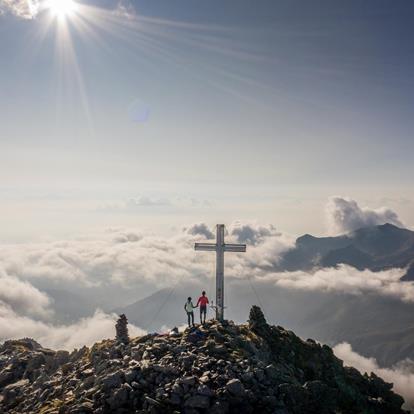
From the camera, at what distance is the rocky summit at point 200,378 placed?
2094cm

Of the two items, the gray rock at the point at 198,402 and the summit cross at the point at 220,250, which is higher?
the summit cross at the point at 220,250

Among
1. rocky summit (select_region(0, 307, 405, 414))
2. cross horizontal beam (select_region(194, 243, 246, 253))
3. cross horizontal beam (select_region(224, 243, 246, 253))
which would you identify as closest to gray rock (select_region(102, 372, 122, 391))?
rocky summit (select_region(0, 307, 405, 414))

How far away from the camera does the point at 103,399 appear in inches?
830

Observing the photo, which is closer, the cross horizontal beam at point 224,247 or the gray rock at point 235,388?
the gray rock at point 235,388

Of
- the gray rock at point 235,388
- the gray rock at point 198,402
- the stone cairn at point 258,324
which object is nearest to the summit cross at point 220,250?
the stone cairn at point 258,324

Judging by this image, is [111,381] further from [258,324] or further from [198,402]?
[258,324]

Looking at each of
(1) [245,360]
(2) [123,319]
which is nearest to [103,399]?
(1) [245,360]

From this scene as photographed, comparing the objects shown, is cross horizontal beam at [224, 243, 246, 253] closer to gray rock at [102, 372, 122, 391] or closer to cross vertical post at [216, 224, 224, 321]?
cross vertical post at [216, 224, 224, 321]

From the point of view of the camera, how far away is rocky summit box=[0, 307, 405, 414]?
20.9 m

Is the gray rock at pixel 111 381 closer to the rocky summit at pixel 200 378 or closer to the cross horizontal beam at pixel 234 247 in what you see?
the rocky summit at pixel 200 378

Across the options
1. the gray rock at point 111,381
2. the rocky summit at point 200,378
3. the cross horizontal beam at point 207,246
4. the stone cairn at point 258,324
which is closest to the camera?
the rocky summit at point 200,378

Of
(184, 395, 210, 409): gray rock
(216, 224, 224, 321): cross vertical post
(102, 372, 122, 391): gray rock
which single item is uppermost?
(216, 224, 224, 321): cross vertical post

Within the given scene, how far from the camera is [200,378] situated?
2214 centimetres

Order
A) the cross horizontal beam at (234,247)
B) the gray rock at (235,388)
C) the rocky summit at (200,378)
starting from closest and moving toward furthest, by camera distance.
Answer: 1. the rocky summit at (200,378)
2. the gray rock at (235,388)
3. the cross horizontal beam at (234,247)
